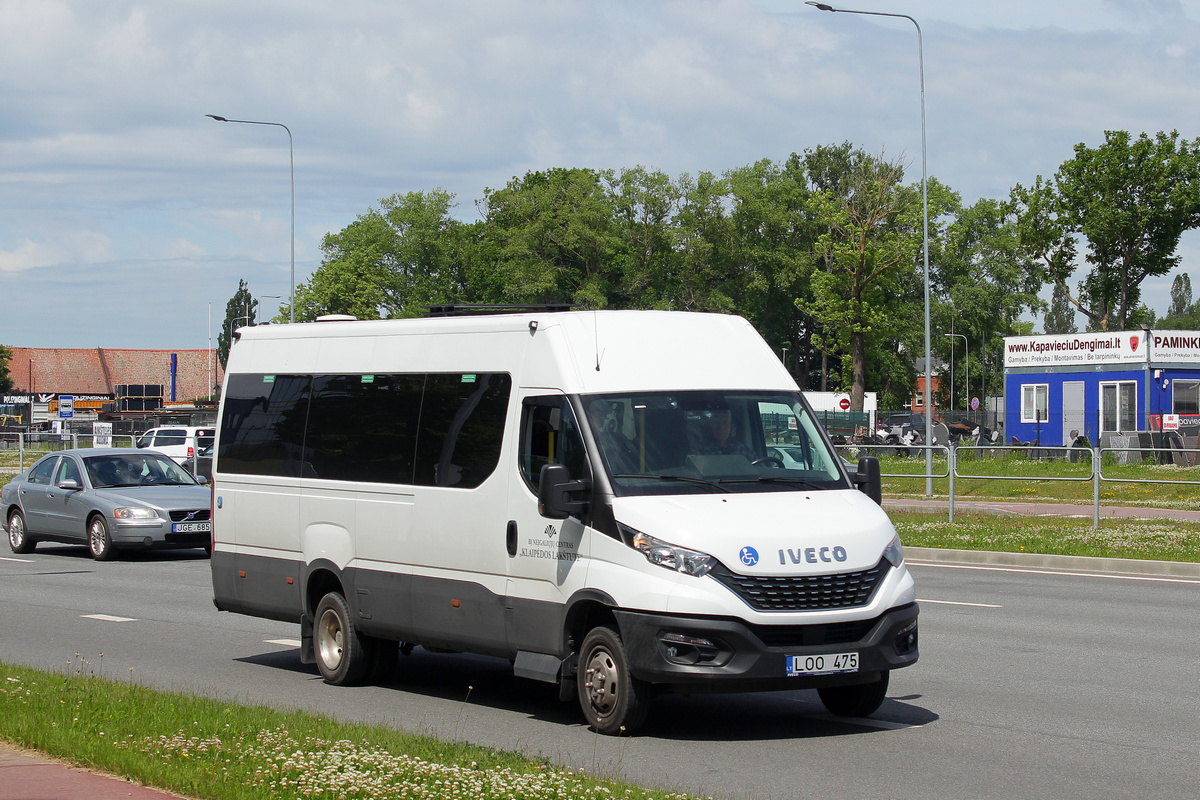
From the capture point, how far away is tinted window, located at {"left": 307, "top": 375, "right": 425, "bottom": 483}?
933cm

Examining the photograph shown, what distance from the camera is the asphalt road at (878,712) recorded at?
6.80 metres

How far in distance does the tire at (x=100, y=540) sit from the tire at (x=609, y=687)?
1391cm

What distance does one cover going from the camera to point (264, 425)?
10.7m

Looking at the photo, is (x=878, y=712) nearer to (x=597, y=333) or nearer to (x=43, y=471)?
(x=597, y=333)

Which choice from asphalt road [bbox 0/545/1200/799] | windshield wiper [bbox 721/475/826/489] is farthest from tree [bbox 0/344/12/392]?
windshield wiper [bbox 721/475/826/489]

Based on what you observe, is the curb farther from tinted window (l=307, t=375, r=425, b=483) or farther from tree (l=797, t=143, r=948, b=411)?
tree (l=797, t=143, r=948, b=411)

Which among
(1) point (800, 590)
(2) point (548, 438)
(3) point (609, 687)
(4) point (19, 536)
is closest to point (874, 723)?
(1) point (800, 590)

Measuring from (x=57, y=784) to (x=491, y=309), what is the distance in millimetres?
4757

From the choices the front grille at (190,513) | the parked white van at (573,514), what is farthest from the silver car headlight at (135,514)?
the parked white van at (573,514)

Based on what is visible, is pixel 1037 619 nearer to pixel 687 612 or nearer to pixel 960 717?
pixel 960 717

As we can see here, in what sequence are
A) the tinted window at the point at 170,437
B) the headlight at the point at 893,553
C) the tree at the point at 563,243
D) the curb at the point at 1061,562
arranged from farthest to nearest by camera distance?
the tree at the point at 563,243, the tinted window at the point at 170,437, the curb at the point at 1061,562, the headlight at the point at 893,553

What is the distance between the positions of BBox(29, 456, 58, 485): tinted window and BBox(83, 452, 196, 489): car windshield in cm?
89

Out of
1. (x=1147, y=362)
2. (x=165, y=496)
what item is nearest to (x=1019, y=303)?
(x=1147, y=362)

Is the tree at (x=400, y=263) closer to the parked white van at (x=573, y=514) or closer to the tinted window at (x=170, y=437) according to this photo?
the tinted window at (x=170, y=437)
